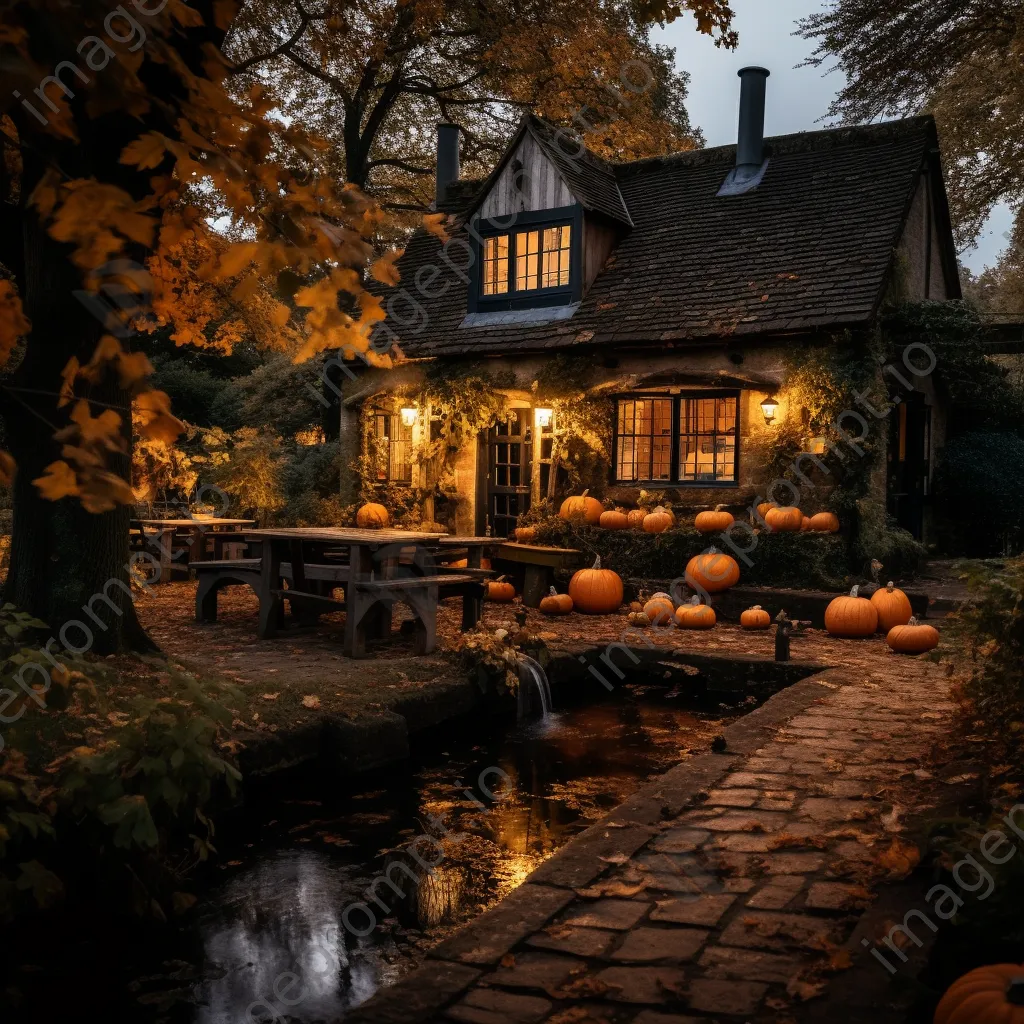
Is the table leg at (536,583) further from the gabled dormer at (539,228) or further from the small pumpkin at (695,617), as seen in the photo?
the gabled dormer at (539,228)

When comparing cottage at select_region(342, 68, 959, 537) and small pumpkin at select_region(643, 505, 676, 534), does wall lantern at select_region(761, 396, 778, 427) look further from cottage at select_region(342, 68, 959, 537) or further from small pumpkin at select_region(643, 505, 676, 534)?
small pumpkin at select_region(643, 505, 676, 534)

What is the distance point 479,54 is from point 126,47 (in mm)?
22046

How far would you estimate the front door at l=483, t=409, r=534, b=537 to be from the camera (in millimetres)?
16328

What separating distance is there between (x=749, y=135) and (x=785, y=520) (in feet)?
24.1

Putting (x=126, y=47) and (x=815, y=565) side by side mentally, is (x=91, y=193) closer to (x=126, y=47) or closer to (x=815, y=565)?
(x=126, y=47)

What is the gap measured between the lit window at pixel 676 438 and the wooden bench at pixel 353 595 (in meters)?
5.54

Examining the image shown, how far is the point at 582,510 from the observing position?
1445cm

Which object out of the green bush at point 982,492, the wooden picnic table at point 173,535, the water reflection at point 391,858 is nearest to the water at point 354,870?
the water reflection at point 391,858

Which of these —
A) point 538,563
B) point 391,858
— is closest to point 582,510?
point 538,563

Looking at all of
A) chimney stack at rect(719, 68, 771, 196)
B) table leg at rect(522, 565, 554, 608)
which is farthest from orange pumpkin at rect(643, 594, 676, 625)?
chimney stack at rect(719, 68, 771, 196)

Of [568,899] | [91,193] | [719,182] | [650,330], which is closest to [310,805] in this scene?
[568,899]

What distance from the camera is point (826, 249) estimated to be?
14086 millimetres

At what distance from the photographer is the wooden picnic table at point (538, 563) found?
13153 millimetres

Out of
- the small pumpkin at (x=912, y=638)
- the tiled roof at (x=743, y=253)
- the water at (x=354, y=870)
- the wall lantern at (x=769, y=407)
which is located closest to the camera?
the water at (x=354, y=870)
